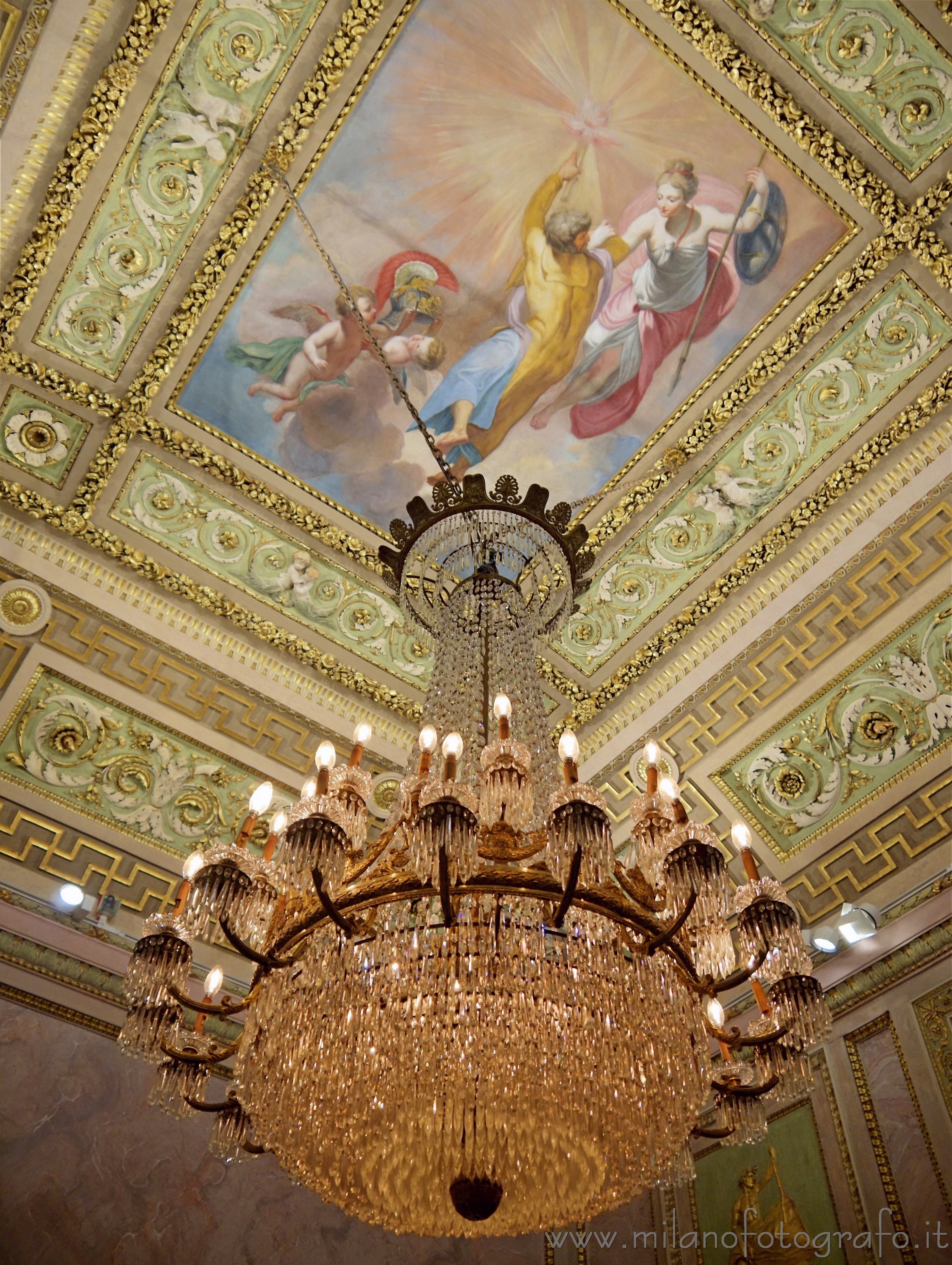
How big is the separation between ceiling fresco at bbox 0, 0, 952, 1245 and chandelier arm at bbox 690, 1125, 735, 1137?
2435 millimetres

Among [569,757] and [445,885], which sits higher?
[569,757]

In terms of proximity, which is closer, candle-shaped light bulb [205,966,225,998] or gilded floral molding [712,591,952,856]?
candle-shaped light bulb [205,966,225,998]

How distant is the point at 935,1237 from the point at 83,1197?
3719mm

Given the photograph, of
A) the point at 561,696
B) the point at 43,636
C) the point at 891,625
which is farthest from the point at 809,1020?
the point at 43,636

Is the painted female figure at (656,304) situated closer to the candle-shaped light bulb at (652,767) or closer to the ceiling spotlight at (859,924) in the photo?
the candle-shaped light bulb at (652,767)

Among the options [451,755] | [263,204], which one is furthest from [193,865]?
[263,204]

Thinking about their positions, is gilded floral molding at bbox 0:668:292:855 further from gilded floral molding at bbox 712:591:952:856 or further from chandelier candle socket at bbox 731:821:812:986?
chandelier candle socket at bbox 731:821:812:986

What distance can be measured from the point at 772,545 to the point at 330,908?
3624 mm

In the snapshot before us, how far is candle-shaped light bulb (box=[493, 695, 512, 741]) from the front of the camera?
9.84 ft

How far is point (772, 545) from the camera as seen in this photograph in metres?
5.32

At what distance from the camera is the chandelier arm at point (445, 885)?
251 centimetres

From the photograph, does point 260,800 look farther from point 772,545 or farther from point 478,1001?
point 772,545

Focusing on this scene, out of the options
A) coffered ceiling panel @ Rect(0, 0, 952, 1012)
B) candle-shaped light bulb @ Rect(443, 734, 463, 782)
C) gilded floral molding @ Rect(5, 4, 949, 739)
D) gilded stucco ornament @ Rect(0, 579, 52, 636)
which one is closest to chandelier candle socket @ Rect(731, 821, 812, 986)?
candle-shaped light bulb @ Rect(443, 734, 463, 782)

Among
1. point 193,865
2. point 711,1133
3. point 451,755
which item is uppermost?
point 451,755
